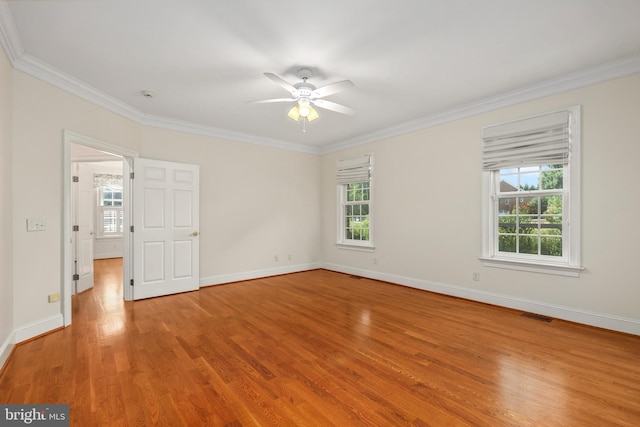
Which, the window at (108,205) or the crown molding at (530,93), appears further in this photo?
the window at (108,205)

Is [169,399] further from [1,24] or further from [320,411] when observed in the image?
[1,24]

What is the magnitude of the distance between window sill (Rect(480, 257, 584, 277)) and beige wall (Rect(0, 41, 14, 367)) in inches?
204

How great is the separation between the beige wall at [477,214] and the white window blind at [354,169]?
189 mm

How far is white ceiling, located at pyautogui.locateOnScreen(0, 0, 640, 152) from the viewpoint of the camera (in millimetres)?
2275

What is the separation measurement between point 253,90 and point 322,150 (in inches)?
127

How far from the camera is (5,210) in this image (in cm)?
266

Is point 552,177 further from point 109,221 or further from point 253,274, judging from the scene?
point 109,221

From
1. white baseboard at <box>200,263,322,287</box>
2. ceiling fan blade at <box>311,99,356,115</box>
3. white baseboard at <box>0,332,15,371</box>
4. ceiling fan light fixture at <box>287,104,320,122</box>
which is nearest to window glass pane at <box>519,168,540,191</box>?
ceiling fan blade at <box>311,99,356,115</box>

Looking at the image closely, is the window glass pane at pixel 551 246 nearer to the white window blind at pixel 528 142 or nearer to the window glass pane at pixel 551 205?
the window glass pane at pixel 551 205

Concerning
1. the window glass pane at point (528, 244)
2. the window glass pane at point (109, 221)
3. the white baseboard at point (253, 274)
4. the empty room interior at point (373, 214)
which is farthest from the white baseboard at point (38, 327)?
the window glass pane at point (109, 221)

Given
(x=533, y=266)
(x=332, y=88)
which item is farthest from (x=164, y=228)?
(x=533, y=266)

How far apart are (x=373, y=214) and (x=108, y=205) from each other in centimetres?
809

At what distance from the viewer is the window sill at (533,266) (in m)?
3.40

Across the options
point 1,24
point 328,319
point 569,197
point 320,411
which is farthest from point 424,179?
point 1,24
